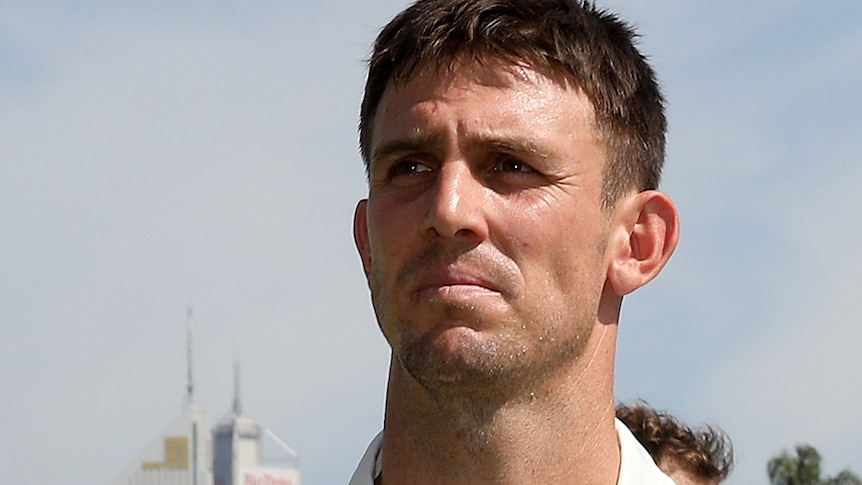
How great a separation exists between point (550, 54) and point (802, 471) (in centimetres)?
3546

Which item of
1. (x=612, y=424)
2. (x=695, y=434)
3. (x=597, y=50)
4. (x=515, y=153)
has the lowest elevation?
(x=695, y=434)

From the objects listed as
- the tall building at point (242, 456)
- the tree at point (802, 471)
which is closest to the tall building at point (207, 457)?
the tall building at point (242, 456)

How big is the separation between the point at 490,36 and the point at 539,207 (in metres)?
0.56

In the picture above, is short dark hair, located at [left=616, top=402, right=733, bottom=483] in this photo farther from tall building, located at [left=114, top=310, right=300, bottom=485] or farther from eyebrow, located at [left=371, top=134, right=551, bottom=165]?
tall building, located at [left=114, top=310, right=300, bottom=485]

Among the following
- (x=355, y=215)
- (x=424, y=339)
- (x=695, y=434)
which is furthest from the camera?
(x=695, y=434)

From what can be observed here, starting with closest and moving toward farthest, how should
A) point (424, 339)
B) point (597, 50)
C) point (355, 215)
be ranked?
point (424, 339) → point (597, 50) → point (355, 215)

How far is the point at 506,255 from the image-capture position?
4.73 m

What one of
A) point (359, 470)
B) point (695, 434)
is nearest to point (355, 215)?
point (359, 470)

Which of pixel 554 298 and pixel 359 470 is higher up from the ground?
pixel 554 298

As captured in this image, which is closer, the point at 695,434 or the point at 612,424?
the point at 612,424

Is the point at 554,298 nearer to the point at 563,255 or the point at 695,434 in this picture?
the point at 563,255

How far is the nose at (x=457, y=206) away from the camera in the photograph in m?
4.68

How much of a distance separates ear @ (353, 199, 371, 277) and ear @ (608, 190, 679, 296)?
0.81 m

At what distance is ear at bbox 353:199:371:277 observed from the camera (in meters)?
5.36
